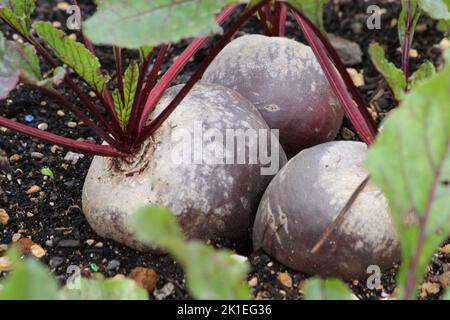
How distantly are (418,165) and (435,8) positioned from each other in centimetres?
61

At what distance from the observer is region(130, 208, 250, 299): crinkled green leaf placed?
880 mm

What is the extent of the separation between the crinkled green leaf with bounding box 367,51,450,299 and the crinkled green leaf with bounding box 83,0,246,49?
38 centimetres

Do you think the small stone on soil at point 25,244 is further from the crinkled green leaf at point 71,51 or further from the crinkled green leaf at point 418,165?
the crinkled green leaf at point 418,165

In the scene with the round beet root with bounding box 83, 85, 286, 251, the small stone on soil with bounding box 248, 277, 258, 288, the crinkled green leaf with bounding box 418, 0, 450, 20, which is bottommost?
the small stone on soil with bounding box 248, 277, 258, 288

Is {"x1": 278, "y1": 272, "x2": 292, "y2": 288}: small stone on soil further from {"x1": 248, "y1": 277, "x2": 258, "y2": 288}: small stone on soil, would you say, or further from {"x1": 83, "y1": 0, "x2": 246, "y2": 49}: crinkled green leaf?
{"x1": 83, "y1": 0, "x2": 246, "y2": 49}: crinkled green leaf

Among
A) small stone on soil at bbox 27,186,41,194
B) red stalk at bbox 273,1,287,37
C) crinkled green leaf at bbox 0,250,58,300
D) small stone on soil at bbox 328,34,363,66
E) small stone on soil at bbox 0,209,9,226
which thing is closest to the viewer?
crinkled green leaf at bbox 0,250,58,300

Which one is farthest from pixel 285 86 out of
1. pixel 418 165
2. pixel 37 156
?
pixel 418 165

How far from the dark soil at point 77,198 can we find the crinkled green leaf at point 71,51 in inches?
16.8

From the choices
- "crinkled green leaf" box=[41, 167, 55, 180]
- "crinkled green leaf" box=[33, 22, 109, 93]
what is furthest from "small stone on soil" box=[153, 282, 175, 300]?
"crinkled green leaf" box=[41, 167, 55, 180]

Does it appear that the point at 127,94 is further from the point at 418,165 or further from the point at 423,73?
the point at 418,165

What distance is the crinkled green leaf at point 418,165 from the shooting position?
1.00 metres

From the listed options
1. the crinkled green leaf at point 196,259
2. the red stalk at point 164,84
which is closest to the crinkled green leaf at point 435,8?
the red stalk at point 164,84
